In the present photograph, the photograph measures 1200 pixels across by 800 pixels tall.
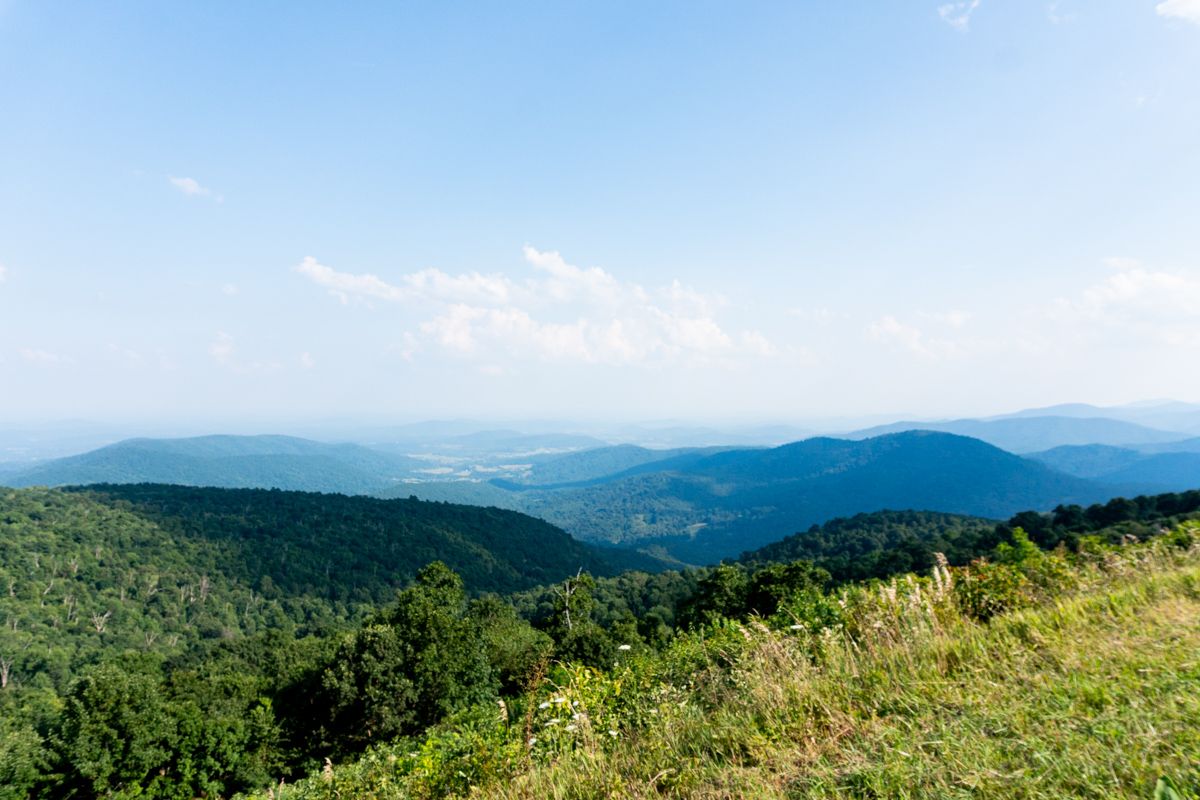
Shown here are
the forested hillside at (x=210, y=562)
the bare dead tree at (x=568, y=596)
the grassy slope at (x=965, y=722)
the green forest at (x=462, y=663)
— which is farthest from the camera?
the forested hillside at (x=210, y=562)

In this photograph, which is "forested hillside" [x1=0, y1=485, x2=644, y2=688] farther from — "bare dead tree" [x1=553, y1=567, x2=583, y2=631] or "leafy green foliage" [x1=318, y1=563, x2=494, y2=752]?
"leafy green foliage" [x1=318, y1=563, x2=494, y2=752]

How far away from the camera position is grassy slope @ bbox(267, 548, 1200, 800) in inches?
98.4

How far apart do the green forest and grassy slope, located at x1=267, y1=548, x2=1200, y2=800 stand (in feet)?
0.14

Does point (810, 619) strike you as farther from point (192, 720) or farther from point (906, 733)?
point (192, 720)

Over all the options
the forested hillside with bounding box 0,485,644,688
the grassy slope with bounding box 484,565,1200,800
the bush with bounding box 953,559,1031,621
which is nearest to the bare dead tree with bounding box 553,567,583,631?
the bush with bounding box 953,559,1031,621

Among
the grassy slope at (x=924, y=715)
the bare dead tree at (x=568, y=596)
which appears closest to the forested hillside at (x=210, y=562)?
the bare dead tree at (x=568, y=596)

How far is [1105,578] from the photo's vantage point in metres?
5.34

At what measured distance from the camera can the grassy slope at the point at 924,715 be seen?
98.4 inches

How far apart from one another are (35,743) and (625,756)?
39.5 meters

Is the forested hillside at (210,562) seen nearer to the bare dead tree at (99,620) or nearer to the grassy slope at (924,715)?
the bare dead tree at (99,620)

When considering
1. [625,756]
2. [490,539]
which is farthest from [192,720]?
[490,539]

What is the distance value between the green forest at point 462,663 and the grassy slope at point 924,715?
0.04m

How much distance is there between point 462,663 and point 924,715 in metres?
30.3

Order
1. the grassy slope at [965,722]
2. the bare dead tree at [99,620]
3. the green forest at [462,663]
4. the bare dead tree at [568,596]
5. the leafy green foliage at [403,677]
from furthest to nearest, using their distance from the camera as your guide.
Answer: the bare dead tree at [99,620]
the bare dead tree at [568,596]
the leafy green foliage at [403,677]
the green forest at [462,663]
the grassy slope at [965,722]
